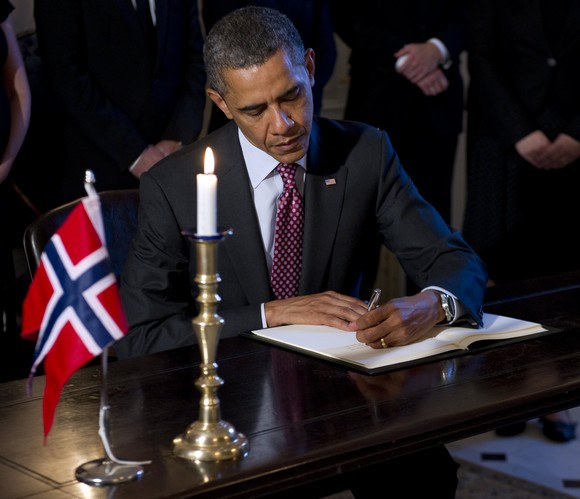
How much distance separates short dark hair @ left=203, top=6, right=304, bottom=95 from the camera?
9.47 ft

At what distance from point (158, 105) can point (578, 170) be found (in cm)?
191

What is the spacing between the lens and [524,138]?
482 cm

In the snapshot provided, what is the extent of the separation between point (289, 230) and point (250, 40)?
21.4 inches

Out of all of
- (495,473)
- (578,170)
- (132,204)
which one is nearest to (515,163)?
(578,170)

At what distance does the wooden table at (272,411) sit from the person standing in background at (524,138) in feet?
7.50

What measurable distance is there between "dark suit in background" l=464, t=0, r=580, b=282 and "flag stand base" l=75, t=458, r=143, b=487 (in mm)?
3334

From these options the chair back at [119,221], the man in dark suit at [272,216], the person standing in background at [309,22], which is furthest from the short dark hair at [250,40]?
the person standing in background at [309,22]

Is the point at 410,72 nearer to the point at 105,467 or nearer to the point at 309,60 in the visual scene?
the point at 309,60

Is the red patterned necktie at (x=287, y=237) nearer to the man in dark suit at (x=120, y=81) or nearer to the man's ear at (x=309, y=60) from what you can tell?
the man's ear at (x=309, y=60)

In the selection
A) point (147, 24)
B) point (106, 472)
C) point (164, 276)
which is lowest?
point (106, 472)

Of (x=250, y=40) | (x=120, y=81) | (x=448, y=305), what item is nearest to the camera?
(x=448, y=305)

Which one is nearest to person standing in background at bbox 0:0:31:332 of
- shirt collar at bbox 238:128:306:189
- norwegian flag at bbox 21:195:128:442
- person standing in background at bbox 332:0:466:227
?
shirt collar at bbox 238:128:306:189

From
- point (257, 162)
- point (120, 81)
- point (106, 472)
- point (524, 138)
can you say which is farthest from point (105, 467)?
point (524, 138)

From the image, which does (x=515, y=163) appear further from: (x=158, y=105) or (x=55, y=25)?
(x=55, y=25)
